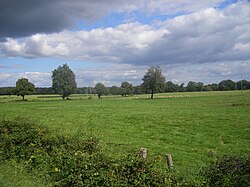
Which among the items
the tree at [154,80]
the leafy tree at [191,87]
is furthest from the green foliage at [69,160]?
the leafy tree at [191,87]

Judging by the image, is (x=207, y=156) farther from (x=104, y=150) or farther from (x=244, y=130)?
(x=244, y=130)

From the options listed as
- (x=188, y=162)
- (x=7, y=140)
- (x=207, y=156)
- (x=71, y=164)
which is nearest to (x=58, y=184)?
(x=71, y=164)

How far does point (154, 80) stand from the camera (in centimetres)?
9944

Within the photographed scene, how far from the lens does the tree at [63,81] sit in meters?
110

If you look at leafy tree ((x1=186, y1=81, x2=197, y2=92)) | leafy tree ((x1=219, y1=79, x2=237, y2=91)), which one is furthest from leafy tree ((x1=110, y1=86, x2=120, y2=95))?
leafy tree ((x1=219, y1=79, x2=237, y2=91))

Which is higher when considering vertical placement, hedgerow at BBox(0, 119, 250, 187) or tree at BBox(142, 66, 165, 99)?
tree at BBox(142, 66, 165, 99)

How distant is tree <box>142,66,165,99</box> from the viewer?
99.1m

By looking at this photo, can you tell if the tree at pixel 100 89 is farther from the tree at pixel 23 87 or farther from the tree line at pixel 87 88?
the tree at pixel 23 87

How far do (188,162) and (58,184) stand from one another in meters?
6.84

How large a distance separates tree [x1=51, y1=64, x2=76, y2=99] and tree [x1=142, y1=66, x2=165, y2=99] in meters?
29.1

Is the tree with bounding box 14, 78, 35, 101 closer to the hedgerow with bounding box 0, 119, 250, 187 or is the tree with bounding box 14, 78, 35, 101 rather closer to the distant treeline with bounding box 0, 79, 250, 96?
the distant treeline with bounding box 0, 79, 250, 96

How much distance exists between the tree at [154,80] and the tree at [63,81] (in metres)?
29.1

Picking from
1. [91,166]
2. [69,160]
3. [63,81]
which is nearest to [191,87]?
[63,81]

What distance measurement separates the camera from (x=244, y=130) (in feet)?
73.5
